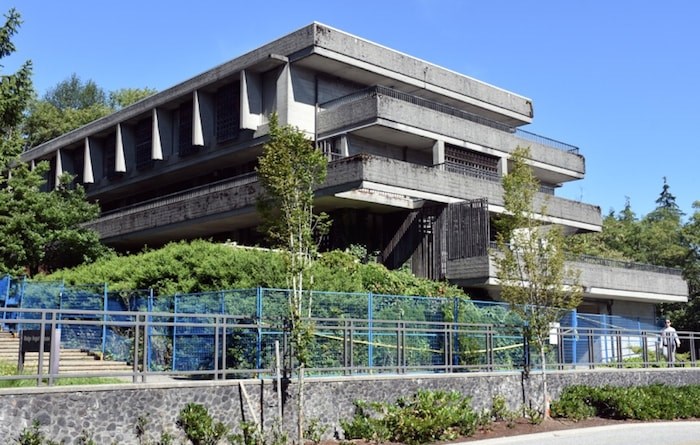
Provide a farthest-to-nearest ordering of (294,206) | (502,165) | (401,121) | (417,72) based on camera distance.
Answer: (502,165)
(417,72)
(401,121)
(294,206)

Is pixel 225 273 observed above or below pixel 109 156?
below

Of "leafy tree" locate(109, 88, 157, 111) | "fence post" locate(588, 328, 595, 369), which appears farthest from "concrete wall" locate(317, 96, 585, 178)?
"leafy tree" locate(109, 88, 157, 111)

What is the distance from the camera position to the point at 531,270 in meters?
19.9

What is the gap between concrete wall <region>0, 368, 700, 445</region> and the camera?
11.8 m

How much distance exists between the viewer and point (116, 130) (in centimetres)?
4200

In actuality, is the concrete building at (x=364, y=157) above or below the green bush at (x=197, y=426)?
above

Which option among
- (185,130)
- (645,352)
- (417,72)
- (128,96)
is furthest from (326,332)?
(128,96)

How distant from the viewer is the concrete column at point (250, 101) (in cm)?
3291

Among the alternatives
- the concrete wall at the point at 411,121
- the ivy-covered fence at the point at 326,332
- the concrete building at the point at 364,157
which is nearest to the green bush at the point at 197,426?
the ivy-covered fence at the point at 326,332

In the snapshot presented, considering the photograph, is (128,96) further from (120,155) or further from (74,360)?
(74,360)

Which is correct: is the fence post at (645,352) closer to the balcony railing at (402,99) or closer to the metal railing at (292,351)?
the metal railing at (292,351)

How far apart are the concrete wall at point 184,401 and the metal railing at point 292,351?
0.99 ft

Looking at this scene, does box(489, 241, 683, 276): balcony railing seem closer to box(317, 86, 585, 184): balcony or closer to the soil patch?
box(317, 86, 585, 184): balcony

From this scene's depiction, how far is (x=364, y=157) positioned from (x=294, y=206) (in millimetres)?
12996
